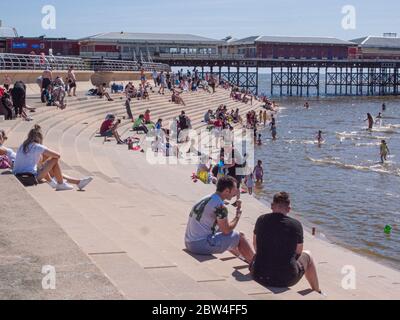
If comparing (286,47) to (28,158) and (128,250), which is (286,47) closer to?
(28,158)

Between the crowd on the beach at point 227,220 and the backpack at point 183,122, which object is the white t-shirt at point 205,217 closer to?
the crowd on the beach at point 227,220

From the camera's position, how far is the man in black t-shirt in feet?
21.2

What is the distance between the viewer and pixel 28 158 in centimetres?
988

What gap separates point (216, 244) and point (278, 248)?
99 cm

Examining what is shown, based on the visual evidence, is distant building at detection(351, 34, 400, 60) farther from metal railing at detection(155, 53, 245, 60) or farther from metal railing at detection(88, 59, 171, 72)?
metal railing at detection(88, 59, 171, 72)

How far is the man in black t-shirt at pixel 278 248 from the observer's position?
6449 millimetres

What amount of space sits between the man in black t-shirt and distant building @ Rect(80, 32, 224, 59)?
6014 centimetres

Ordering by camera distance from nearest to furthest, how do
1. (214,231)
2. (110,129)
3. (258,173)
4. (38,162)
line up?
(214,231), (38,162), (258,173), (110,129)

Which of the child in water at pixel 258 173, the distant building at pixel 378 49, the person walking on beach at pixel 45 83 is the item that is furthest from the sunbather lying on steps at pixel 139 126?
the distant building at pixel 378 49

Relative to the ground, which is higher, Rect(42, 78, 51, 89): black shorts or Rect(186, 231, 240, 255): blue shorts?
Rect(42, 78, 51, 89): black shorts

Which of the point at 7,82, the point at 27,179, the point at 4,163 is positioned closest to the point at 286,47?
the point at 7,82

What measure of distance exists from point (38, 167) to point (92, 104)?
16.9 m

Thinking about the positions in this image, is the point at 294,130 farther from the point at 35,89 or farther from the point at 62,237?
the point at 62,237

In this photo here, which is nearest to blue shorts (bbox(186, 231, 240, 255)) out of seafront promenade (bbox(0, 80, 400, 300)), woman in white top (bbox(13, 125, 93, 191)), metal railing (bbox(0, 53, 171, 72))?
seafront promenade (bbox(0, 80, 400, 300))
